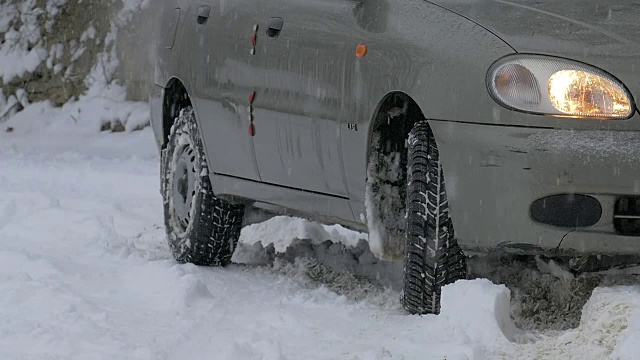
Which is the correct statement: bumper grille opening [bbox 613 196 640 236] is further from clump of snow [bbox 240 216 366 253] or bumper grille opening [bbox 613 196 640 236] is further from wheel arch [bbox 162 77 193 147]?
wheel arch [bbox 162 77 193 147]

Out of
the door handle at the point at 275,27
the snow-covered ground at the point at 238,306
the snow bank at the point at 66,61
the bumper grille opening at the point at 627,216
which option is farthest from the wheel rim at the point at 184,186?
the snow bank at the point at 66,61

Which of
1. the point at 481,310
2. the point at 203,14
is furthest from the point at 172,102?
the point at 481,310

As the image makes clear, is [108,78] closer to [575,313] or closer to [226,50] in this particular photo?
[226,50]

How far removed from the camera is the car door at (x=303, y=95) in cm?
601

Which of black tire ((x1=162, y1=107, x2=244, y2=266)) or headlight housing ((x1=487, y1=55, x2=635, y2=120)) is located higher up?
headlight housing ((x1=487, y1=55, x2=635, y2=120))

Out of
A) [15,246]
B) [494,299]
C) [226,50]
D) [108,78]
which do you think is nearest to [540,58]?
[494,299]

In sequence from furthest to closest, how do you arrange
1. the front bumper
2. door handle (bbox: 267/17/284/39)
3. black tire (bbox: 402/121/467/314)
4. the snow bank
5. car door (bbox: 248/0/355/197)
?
the snow bank < door handle (bbox: 267/17/284/39) < car door (bbox: 248/0/355/197) < black tire (bbox: 402/121/467/314) < the front bumper

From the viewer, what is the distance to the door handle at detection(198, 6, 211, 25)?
7.23 meters

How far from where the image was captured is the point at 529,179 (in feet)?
16.5

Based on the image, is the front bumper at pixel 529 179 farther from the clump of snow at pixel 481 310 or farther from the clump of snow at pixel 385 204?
the clump of snow at pixel 385 204

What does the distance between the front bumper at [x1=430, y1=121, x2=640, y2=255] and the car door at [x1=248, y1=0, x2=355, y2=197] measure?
0.79 meters

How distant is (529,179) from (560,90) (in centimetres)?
30

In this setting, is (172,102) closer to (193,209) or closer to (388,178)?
(193,209)

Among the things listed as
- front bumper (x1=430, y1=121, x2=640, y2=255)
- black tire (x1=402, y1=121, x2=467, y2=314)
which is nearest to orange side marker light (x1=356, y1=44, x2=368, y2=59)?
black tire (x1=402, y1=121, x2=467, y2=314)
